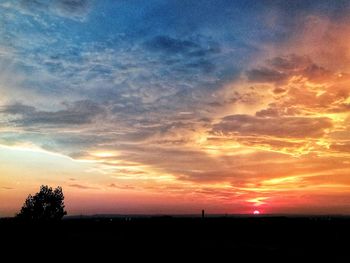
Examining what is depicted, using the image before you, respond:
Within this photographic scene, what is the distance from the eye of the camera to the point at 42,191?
261ft

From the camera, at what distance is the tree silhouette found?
3044 inches

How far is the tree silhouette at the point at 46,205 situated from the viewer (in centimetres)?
7731
